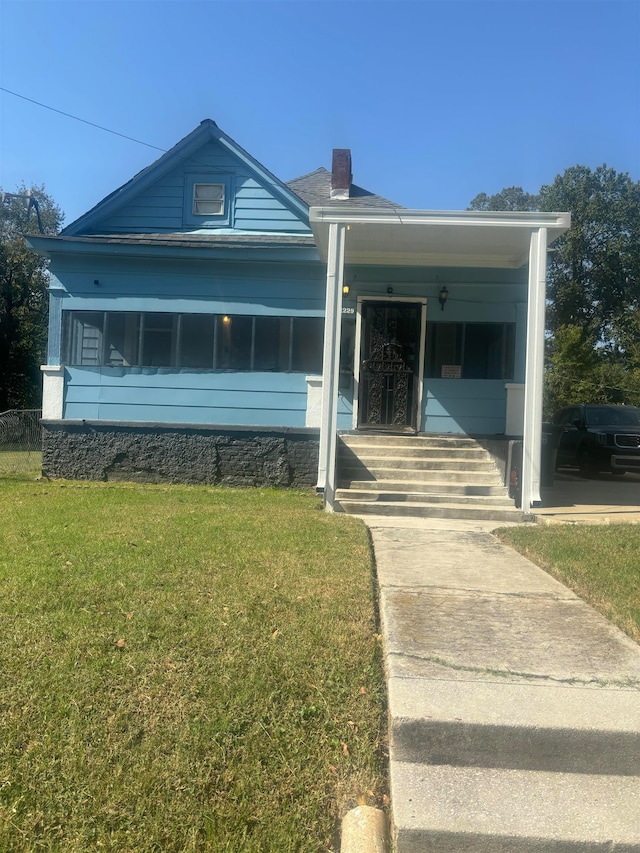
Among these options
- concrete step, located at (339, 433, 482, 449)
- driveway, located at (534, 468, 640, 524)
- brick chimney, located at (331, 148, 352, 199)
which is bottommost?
driveway, located at (534, 468, 640, 524)

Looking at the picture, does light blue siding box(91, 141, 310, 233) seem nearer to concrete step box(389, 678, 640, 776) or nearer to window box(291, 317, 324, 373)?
window box(291, 317, 324, 373)

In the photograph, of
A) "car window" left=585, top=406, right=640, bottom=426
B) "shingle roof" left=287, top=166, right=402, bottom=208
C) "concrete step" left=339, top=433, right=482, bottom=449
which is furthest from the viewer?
"car window" left=585, top=406, right=640, bottom=426

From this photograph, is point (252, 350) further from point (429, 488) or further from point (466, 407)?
point (429, 488)

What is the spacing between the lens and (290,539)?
6203 mm

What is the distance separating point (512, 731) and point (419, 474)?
6717 millimetres

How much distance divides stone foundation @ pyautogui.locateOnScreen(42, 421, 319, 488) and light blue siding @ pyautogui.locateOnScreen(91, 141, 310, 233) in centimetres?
341

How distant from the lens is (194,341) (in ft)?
36.6

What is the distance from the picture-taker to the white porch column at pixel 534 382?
8422 millimetres

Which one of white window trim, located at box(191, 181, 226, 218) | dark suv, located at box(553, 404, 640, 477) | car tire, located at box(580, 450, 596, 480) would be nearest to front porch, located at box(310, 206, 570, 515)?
white window trim, located at box(191, 181, 226, 218)

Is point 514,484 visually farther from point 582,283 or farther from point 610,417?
point 582,283

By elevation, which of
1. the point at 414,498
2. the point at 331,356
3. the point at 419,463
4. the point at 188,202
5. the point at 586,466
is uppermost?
the point at 188,202

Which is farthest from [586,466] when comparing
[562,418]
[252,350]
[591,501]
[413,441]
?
[252,350]

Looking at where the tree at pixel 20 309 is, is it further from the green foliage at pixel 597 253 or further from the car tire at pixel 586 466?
the green foliage at pixel 597 253

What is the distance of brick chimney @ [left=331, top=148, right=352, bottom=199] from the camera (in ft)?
41.8
